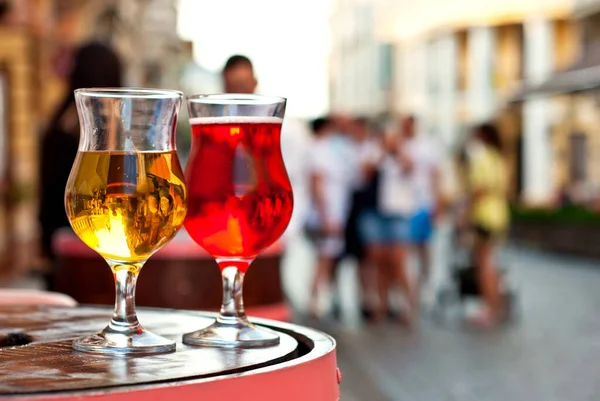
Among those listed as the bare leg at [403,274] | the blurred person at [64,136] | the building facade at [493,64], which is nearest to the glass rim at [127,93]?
the blurred person at [64,136]

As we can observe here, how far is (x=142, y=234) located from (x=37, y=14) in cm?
1749

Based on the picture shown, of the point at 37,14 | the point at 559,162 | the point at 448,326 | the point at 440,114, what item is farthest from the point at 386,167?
the point at 440,114

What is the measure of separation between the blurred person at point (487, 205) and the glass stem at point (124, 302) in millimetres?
8675

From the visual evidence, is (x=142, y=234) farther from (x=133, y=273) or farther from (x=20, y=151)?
(x=20, y=151)

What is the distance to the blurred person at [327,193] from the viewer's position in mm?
10383

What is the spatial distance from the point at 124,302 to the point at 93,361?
13 cm

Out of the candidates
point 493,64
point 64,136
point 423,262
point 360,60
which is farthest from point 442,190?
point 360,60

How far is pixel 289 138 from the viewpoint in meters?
7.88

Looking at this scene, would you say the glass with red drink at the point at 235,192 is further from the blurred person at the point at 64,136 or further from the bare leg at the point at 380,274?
the bare leg at the point at 380,274

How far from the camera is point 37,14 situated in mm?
18484

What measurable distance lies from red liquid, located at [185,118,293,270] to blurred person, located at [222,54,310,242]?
2.49ft

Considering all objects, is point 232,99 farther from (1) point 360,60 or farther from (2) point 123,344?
(1) point 360,60

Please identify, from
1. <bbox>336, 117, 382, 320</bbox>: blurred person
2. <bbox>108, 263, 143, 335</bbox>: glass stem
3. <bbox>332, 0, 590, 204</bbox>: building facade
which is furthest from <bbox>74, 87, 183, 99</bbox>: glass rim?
<bbox>332, 0, 590, 204</bbox>: building facade

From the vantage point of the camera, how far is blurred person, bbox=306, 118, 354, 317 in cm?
1038
